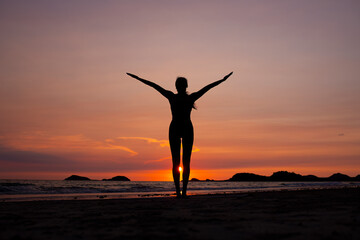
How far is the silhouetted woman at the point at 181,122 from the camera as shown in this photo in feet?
26.3

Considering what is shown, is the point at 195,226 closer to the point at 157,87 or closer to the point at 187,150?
the point at 187,150

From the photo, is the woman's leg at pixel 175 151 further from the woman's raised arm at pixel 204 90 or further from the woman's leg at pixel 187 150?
the woman's raised arm at pixel 204 90

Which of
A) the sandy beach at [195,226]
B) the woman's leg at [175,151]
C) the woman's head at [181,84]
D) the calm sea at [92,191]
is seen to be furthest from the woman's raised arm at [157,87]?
the calm sea at [92,191]

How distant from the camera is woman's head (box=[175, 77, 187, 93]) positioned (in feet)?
27.0

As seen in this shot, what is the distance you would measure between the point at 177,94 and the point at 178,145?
1.29 m

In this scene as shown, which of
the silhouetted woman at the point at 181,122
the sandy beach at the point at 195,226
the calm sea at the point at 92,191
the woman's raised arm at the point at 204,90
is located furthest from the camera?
the calm sea at the point at 92,191

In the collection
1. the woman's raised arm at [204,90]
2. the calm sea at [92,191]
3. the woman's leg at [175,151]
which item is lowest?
the calm sea at [92,191]

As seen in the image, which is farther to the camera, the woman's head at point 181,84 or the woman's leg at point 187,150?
the woman's head at point 181,84

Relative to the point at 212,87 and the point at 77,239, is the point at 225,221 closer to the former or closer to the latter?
the point at 77,239

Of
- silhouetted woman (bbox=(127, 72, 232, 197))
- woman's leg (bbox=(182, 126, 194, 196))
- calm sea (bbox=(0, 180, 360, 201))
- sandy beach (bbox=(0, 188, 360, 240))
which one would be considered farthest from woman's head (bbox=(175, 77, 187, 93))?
calm sea (bbox=(0, 180, 360, 201))

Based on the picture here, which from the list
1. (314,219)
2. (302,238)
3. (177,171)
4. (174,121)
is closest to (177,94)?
(174,121)

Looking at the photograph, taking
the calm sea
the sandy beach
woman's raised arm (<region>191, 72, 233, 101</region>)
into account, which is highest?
woman's raised arm (<region>191, 72, 233, 101</region>)

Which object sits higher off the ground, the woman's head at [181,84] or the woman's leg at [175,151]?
the woman's head at [181,84]

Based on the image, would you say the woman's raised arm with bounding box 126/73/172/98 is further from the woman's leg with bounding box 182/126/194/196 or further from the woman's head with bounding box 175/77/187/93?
the woman's leg with bounding box 182/126/194/196
